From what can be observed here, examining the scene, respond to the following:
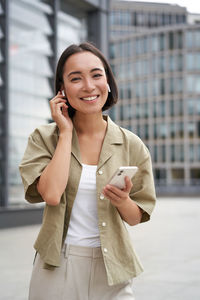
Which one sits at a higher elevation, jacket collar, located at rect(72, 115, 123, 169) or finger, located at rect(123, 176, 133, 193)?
jacket collar, located at rect(72, 115, 123, 169)

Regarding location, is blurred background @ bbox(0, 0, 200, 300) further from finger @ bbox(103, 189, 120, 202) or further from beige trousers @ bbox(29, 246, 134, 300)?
finger @ bbox(103, 189, 120, 202)

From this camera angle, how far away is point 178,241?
10703 mm

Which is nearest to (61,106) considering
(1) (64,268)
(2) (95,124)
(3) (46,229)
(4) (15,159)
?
(2) (95,124)

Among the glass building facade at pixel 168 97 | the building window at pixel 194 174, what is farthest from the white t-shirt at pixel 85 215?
the building window at pixel 194 174

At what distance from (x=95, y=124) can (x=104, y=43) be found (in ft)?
46.1

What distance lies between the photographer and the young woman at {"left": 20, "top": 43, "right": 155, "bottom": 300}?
6.32 feet

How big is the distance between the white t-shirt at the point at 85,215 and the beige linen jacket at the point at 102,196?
0.03 meters

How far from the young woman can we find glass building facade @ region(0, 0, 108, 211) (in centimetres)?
1172

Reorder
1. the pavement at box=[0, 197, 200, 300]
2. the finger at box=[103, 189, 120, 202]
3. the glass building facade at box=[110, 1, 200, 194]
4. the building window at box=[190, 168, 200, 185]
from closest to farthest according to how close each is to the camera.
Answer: the finger at box=[103, 189, 120, 202] < the pavement at box=[0, 197, 200, 300] < the building window at box=[190, 168, 200, 185] < the glass building facade at box=[110, 1, 200, 194]

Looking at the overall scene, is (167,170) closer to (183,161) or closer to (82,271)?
(183,161)

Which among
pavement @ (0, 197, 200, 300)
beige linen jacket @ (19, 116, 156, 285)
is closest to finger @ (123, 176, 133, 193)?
beige linen jacket @ (19, 116, 156, 285)

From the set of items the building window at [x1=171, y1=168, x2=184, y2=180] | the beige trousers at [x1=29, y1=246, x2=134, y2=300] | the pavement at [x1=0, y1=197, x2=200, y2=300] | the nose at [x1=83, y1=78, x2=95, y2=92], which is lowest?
the building window at [x1=171, y1=168, x2=184, y2=180]

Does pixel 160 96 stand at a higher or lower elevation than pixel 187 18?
lower

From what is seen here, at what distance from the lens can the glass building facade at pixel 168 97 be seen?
64.3 metres
